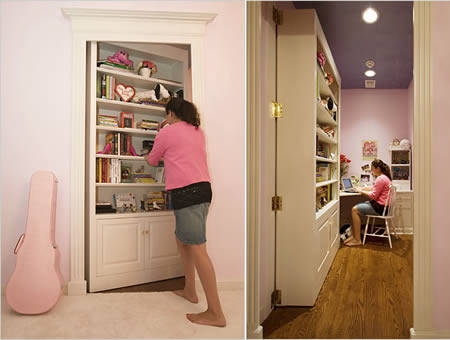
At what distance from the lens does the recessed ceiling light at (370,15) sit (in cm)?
276

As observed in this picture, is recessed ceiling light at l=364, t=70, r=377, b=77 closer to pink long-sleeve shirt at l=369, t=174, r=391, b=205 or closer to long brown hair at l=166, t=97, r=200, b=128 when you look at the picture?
pink long-sleeve shirt at l=369, t=174, r=391, b=205

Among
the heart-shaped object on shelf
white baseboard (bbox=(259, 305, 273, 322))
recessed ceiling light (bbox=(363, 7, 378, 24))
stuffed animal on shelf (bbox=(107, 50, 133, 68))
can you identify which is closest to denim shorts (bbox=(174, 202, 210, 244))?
white baseboard (bbox=(259, 305, 273, 322))

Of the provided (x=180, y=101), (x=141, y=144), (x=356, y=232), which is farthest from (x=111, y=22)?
(x=356, y=232)

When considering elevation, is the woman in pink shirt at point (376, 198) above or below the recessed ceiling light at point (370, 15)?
below

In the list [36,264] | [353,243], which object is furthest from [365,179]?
[36,264]

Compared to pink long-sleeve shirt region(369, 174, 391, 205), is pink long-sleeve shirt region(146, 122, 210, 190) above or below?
above

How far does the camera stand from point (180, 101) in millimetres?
1993

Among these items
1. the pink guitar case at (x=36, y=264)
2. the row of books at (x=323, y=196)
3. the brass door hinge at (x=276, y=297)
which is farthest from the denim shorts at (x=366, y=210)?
the pink guitar case at (x=36, y=264)

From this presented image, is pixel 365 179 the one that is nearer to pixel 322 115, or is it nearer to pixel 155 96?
pixel 322 115

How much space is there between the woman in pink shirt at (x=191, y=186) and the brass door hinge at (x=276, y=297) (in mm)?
525

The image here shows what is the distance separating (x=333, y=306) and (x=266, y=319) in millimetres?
582

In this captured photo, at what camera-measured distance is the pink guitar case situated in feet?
6.13

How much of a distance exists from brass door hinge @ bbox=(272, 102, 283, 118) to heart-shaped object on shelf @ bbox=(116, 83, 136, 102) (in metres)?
1.05

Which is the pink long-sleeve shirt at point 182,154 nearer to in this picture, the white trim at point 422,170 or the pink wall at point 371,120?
the white trim at point 422,170
